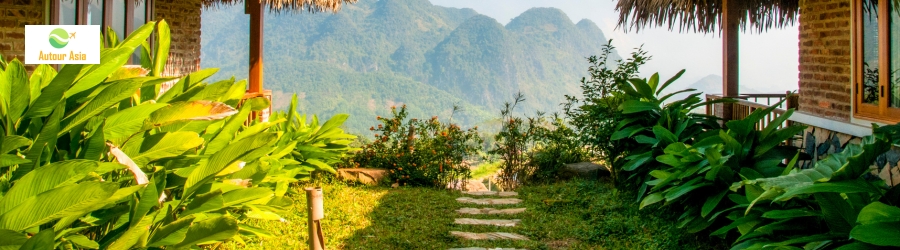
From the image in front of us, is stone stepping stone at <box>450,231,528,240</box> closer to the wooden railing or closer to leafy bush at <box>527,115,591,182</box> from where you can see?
the wooden railing

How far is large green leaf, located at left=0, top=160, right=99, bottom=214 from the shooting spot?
2020mm

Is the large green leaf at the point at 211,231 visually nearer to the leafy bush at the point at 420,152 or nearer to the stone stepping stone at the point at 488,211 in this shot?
the stone stepping stone at the point at 488,211

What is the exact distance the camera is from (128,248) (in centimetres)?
231

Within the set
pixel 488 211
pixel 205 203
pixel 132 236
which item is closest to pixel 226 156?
pixel 205 203

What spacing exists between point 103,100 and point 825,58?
5.91 metres

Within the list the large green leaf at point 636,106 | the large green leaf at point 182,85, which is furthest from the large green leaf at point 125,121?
the large green leaf at point 636,106

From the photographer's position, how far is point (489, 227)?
5.71 m

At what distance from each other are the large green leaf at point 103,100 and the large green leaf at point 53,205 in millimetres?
551

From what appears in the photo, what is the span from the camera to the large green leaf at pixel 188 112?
2.62 m

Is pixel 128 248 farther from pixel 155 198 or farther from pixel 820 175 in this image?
pixel 820 175

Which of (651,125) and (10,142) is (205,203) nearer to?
(10,142)

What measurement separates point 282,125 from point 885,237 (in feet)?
18.5

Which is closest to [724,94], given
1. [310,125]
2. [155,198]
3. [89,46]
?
[310,125]

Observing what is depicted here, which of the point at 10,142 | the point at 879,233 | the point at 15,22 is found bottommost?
the point at 879,233
